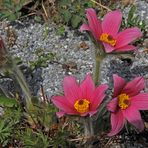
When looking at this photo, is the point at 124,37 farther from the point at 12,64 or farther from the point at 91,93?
the point at 12,64

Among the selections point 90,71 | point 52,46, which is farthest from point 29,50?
point 90,71

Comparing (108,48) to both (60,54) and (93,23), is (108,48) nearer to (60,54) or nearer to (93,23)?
(93,23)

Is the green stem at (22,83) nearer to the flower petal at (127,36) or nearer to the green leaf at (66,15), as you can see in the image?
the flower petal at (127,36)

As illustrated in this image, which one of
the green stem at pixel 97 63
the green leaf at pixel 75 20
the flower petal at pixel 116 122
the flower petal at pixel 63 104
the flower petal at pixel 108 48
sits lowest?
the flower petal at pixel 116 122

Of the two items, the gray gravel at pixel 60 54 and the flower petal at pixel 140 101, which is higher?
the gray gravel at pixel 60 54

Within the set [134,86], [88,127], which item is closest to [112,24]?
[134,86]

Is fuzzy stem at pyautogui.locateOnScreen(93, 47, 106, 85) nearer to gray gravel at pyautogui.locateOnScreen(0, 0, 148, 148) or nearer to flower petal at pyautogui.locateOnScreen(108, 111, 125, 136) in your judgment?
flower petal at pyautogui.locateOnScreen(108, 111, 125, 136)

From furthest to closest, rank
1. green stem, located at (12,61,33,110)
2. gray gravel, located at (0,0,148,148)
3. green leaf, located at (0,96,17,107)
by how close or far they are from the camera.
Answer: gray gravel, located at (0,0,148,148)
green leaf, located at (0,96,17,107)
green stem, located at (12,61,33,110)

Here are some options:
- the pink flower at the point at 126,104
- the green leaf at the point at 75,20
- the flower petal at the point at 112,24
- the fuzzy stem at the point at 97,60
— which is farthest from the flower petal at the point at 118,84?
the green leaf at the point at 75,20

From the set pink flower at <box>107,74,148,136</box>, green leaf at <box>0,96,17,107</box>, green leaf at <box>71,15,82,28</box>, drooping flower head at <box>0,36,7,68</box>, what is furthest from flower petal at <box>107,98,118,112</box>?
green leaf at <box>71,15,82,28</box>
